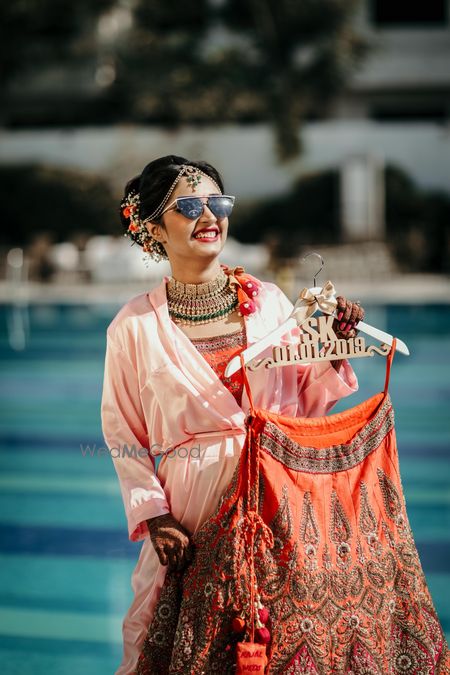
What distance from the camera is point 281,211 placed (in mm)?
19422

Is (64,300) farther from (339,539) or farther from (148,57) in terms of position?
(339,539)

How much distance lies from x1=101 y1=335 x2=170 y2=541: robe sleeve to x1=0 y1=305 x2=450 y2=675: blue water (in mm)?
1055

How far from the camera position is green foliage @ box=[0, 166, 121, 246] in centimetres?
1988

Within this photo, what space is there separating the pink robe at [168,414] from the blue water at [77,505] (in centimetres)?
104

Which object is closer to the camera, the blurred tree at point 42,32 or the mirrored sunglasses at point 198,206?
the mirrored sunglasses at point 198,206

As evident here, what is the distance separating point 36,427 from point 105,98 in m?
A: 16.0

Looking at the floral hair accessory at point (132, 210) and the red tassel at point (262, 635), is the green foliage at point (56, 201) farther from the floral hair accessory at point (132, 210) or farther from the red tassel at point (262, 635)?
the red tassel at point (262, 635)

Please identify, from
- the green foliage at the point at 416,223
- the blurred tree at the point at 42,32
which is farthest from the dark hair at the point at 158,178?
the blurred tree at the point at 42,32

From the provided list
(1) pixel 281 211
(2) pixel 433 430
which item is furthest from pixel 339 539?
(1) pixel 281 211

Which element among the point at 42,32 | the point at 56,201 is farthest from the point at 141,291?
the point at 42,32

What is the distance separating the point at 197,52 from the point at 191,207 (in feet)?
65.6

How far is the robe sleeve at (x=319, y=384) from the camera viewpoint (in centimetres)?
216

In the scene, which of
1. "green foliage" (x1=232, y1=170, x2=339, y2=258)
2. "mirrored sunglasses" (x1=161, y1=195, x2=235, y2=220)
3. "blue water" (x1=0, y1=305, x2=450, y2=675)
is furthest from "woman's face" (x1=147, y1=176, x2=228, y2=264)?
"green foliage" (x1=232, y1=170, x2=339, y2=258)
